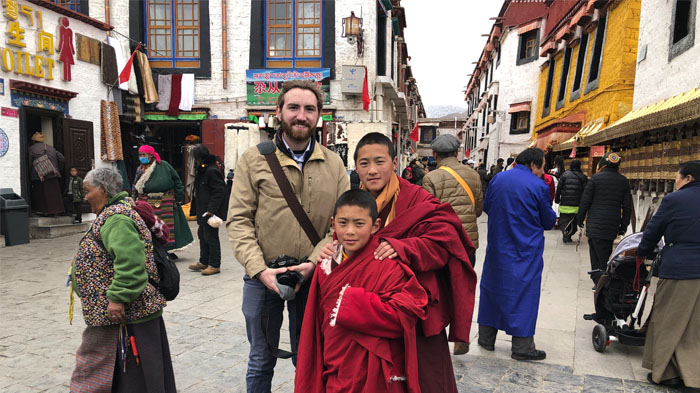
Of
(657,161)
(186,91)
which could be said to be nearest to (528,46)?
(186,91)

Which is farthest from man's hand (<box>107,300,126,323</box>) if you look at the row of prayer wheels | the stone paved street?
the row of prayer wheels

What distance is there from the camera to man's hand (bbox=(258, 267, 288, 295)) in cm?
218

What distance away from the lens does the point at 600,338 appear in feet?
13.2

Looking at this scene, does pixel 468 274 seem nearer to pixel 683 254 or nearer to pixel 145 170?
pixel 683 254

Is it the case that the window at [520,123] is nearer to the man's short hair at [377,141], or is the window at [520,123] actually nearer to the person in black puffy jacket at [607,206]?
the person in black puffy jacket at [607,206]

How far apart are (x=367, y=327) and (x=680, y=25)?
845 cm

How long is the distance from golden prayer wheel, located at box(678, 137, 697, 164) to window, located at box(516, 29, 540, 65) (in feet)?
61.4

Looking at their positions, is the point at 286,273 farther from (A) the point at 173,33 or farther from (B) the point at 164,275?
(A) the point at 173,33

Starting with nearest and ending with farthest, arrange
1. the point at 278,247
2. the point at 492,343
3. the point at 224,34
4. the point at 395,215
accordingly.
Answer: the point at 395,215
the point at 278,247
the point at 492,343
the point at 224,34

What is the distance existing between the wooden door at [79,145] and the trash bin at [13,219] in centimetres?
159

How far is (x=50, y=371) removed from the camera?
3.47 m

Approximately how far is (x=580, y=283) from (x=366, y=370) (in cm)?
587

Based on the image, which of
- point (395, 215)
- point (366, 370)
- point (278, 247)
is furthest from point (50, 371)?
point (395, 215)

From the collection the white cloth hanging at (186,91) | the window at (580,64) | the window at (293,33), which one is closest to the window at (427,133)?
the window at (580,64)
